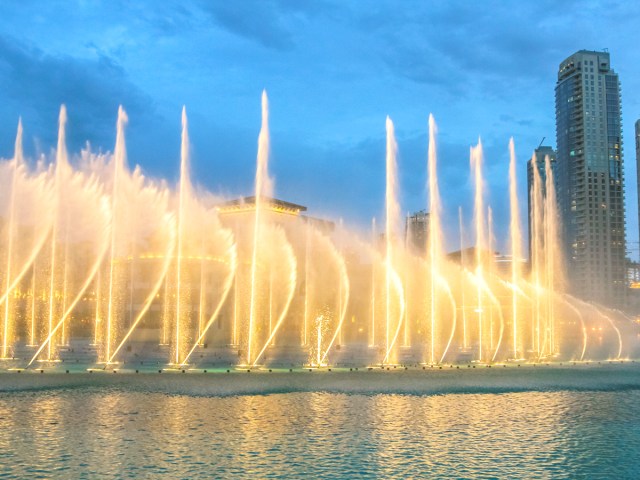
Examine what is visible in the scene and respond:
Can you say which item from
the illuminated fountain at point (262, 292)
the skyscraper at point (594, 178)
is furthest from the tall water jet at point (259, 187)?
the skyscraper at point (594, 178)

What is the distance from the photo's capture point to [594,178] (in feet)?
552

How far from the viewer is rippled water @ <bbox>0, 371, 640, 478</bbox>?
539 inches

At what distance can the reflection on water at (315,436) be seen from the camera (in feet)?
44.9

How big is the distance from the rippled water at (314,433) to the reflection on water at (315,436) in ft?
0.10

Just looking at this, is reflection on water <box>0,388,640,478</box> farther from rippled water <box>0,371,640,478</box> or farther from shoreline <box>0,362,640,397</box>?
→ shoreline <box>0,362,640,397</box>

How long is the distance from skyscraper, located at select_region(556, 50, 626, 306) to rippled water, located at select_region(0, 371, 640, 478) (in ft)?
486

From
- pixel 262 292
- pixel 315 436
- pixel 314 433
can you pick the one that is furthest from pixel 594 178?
pixel 315 436

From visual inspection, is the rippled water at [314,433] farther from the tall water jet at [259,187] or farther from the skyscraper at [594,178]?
the skyscraper at [594,178]

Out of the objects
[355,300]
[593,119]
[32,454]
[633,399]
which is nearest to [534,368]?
[633,399]

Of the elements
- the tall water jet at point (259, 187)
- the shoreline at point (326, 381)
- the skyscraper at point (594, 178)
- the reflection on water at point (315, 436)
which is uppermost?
the skyscraper at point (594, 178)

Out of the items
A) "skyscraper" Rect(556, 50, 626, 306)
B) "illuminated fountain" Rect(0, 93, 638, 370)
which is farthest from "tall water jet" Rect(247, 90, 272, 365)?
"skyscraper" Rect(556, 50, 626, 306)

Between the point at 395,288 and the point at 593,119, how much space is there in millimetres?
125358

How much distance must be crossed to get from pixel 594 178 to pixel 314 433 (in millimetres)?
166131

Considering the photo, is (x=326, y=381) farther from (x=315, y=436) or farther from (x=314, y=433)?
(x=315, y=436)
